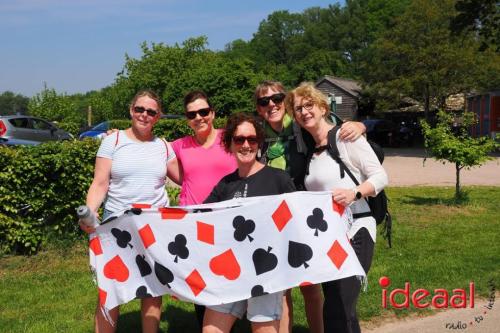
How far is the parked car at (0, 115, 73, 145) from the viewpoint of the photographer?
18484 mm

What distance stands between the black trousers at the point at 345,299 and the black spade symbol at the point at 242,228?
640 mm

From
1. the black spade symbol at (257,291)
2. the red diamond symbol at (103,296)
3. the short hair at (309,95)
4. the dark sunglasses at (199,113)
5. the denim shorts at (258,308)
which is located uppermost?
the short hair at (309,95)

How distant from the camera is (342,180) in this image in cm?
353

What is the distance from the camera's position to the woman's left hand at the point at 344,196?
3395mm

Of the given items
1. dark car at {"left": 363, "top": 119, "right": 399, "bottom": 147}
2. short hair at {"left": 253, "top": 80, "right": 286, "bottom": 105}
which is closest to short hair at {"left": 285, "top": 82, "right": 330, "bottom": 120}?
short hair at {"left": 253, "top": 80, "right": 286, "bottom": 105}

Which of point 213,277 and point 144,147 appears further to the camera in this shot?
point 144,147

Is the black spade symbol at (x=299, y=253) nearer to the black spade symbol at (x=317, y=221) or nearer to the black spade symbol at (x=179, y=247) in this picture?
the black spade symbol at (x=317, y=221)

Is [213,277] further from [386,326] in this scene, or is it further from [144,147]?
[386,326]

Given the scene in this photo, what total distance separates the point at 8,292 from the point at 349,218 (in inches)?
163

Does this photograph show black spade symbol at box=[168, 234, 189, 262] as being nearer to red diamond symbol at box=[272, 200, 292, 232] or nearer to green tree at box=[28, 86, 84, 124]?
red diamond symbol at box=[272, 200, 292, 232]

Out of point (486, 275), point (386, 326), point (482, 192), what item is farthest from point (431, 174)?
point (386, 326)

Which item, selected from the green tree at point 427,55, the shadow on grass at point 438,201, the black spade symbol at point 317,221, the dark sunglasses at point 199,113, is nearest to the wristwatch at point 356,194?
the black spade symbol at point 317,221

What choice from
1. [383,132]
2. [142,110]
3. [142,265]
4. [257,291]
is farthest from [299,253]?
[383,132]

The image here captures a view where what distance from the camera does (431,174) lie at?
1752 cm
